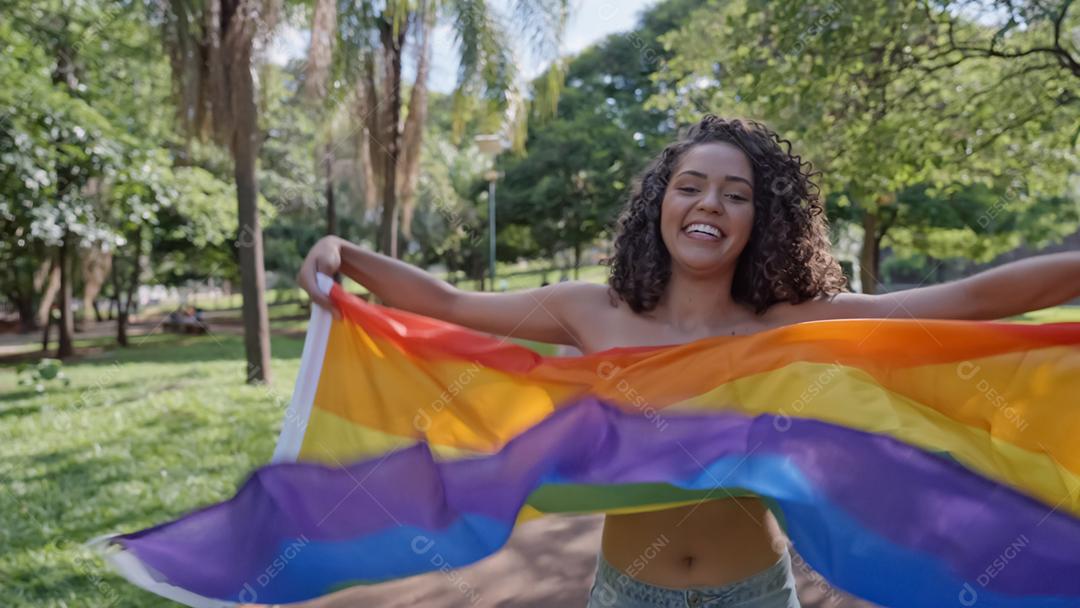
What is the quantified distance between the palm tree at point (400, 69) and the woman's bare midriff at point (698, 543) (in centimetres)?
899

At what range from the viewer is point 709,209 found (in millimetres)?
2176

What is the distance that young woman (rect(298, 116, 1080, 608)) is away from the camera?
2.10 metres

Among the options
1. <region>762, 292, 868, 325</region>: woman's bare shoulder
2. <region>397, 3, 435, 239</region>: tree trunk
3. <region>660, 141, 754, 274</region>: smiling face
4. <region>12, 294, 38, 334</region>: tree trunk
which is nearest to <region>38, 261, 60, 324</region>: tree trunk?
<region>397, 3, 435, 239</region>: tree trunk

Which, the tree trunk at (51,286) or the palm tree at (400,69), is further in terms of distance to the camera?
the tree trunk at (51,286)

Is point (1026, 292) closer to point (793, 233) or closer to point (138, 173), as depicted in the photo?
point (793, 233)

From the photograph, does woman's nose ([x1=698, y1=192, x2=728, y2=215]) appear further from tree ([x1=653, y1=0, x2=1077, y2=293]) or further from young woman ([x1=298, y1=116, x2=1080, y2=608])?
tree ([x1=653, y1=0, x2=1077, y2=293])

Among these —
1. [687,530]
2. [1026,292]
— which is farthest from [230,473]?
[1026,292]

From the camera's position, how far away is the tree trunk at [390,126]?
1127cm

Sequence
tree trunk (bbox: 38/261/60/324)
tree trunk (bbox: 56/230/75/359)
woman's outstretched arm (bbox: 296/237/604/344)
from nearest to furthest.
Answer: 1. woman's outstretched arm (bbox: 296/237/604/344)
2. tree trunk (bbox: 56/230/75/359)
3. tree trunk (bbox: 38/261/60/324)

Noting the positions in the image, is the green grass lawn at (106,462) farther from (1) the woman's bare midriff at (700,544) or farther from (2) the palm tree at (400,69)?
(2) the palm tree at (400,69)

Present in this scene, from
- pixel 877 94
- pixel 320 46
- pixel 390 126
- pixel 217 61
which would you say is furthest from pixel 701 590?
pixel 390 126

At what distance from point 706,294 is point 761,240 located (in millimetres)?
208

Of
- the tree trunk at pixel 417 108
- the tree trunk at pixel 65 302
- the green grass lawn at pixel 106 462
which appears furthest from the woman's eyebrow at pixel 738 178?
the tree trunk at pixel 65 302

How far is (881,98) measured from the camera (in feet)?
27.9
